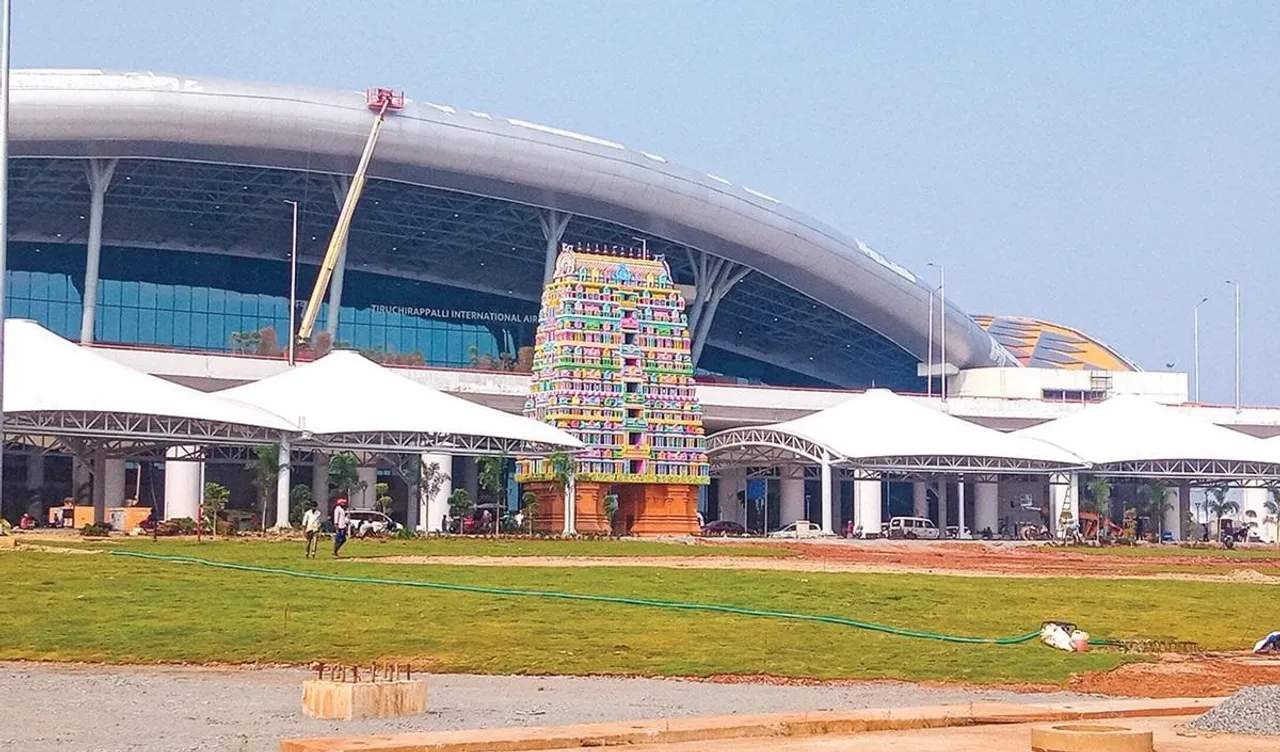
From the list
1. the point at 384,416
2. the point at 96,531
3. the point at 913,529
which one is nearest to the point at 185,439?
the point at 384,416

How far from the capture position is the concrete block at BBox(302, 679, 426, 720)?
58.9ft

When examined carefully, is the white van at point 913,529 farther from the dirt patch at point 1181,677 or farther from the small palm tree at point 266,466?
the dirt patch at point 1181,677

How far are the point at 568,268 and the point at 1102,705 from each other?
61499 millimetres

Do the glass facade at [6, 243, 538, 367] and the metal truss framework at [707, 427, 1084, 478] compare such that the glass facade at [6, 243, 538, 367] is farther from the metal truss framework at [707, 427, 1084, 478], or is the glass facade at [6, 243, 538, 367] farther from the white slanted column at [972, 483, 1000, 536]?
the white slanted column at [972, 483, 1000, 536]

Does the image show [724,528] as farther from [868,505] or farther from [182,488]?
[182,488]

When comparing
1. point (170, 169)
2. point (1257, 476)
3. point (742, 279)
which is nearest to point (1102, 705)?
point (1257, 476)

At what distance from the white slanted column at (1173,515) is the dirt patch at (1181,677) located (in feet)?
251

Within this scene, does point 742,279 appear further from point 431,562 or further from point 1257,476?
point 431,562

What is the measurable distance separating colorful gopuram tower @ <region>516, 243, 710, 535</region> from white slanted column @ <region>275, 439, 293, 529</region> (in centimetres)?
1328

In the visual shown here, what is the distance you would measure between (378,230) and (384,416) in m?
36.8

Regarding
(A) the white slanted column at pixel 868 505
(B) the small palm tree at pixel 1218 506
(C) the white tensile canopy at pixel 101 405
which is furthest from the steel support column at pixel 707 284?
(C) the white tensile canopy at pixel 101 405

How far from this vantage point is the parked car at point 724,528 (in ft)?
290

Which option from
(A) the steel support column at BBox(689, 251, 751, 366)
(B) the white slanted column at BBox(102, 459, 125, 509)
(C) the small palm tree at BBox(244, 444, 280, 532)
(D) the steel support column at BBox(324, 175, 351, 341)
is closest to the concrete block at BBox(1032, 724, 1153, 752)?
(C) the small palm tree at BBox(244, 444, 280, 532)

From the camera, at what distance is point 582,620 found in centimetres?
2914
